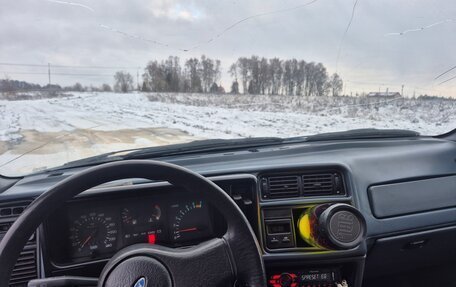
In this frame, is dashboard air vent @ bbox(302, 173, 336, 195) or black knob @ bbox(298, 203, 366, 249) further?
dashboard air vent @ bbox(302, 173, 336, 195)

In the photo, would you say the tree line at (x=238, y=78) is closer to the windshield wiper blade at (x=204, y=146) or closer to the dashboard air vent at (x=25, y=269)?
the windshield wiper blade at (x=204, y=146)

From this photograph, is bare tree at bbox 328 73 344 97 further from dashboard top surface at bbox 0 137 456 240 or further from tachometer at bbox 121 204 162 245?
tachometer at bbox 121 204 162 245

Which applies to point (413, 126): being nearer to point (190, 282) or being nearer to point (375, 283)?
point (375, 283)

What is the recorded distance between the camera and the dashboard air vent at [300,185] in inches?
103

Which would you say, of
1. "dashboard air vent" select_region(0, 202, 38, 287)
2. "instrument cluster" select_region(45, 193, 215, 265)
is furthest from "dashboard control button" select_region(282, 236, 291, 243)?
"dashboard air vent" select_region(0, 202, 38, 287)

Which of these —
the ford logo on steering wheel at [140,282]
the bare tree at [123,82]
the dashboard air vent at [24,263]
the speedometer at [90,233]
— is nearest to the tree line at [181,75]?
the bare tree at [123,82]

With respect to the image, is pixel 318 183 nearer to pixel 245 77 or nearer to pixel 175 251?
pixel 245 77

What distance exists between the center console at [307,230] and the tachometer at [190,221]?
430 millimetres

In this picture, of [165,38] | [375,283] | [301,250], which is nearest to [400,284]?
[375,283]

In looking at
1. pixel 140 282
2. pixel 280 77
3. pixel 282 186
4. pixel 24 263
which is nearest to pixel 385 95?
pixel 280 77

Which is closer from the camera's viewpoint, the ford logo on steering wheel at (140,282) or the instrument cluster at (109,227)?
the ford logo on steering wheel at (140,282)

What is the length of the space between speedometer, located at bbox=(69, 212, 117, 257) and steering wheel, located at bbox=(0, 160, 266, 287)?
0.37m

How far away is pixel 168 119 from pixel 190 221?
1.03m

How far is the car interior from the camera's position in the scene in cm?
174
